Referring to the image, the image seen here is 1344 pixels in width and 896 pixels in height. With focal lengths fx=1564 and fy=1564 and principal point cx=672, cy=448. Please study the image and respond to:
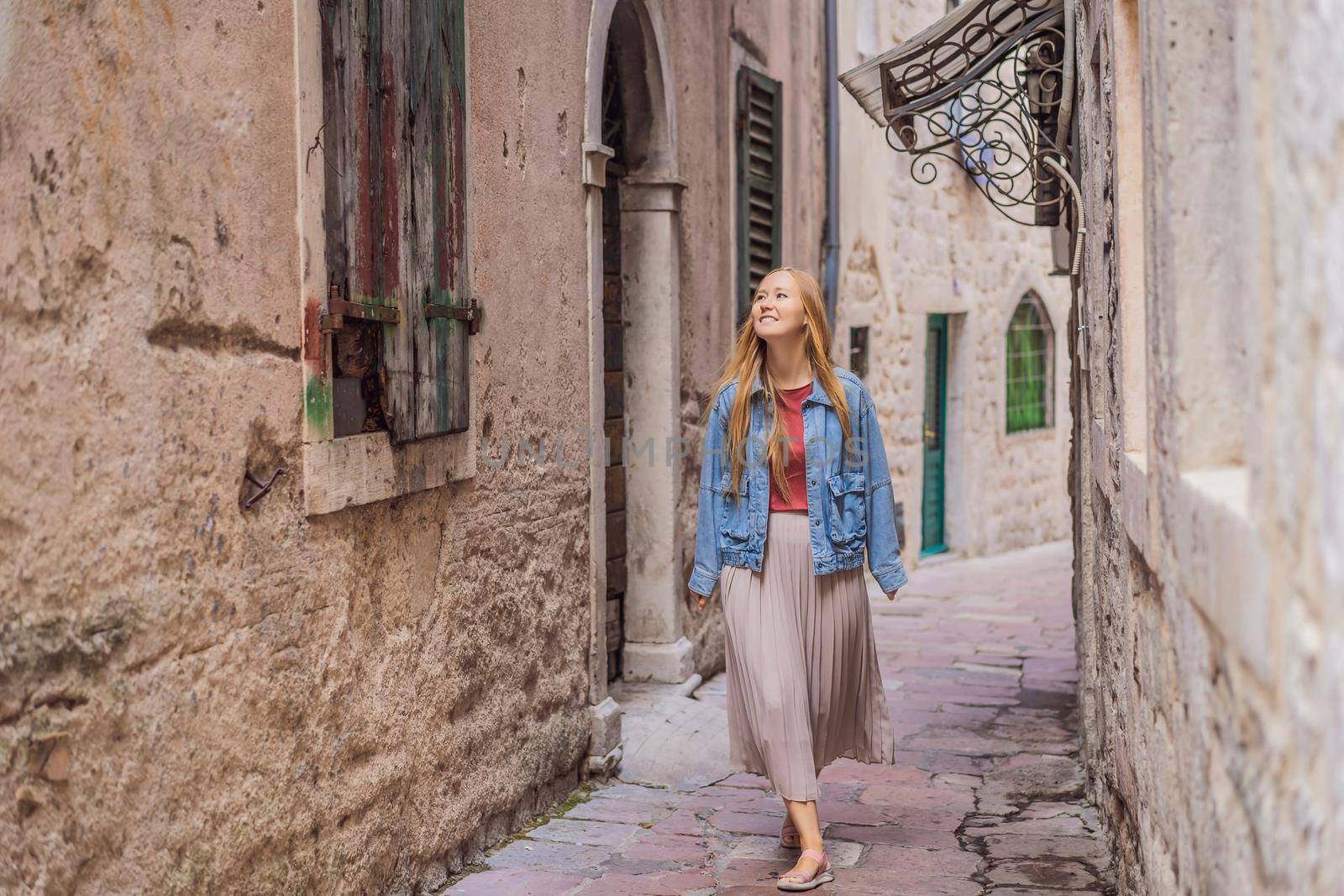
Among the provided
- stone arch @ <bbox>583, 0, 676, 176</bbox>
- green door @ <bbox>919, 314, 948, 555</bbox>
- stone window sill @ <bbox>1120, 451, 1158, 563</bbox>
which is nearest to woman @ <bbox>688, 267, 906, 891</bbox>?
stone window sill @ <bbox>1120, 451, 1158, 563</bbox>

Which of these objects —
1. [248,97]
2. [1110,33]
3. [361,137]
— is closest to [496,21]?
[361,137]

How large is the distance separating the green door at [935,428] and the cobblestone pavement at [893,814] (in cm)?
573

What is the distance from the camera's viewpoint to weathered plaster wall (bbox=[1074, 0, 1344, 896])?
1.41 meters

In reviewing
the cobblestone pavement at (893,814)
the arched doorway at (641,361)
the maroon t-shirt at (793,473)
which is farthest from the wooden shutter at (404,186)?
the arched doorway at (641,361)

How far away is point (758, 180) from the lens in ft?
28.6

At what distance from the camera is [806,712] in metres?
4.59

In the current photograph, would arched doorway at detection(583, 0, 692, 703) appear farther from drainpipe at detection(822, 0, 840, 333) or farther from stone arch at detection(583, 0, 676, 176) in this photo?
drainpipe at detection(822, 0, 840, 333)

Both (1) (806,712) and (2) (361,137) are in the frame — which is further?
A: (1) (806,712)

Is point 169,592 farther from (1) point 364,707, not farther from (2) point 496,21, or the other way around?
(2) point 496,21

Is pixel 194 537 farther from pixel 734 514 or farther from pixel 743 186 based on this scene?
pixel 743 186

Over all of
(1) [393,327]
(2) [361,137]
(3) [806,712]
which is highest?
(2) [361,137]

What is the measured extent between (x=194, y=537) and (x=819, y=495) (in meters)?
2.00

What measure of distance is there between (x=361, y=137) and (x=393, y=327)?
497mm

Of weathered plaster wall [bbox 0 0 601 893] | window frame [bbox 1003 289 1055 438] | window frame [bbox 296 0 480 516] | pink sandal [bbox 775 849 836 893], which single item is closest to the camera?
weathered plaster wall [bbox 0 0 601 893]
